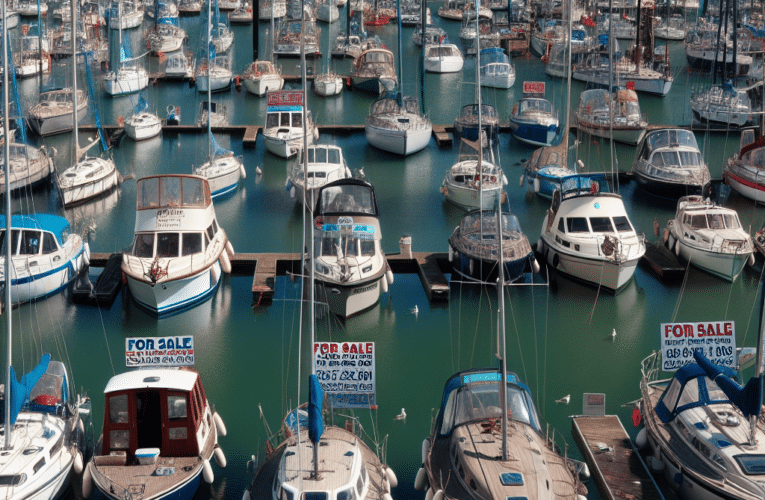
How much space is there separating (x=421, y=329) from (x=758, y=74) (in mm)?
40622

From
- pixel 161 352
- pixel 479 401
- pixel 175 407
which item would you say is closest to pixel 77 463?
pixel 175 407

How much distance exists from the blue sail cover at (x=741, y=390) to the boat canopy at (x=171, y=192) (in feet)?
59.0

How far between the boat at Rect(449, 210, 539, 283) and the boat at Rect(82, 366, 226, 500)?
45.5 ft

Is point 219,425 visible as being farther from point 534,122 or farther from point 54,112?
point 54,112

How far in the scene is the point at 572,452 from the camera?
23.7 metres

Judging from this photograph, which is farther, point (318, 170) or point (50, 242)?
point (318, 170)

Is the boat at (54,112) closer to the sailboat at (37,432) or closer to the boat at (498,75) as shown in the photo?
the boat at (498,75)

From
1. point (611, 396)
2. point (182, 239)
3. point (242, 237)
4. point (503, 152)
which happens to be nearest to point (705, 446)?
point (611, 396)

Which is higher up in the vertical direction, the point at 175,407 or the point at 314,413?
the point at 314,413

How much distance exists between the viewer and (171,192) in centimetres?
3362

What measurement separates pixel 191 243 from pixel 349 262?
5.29 metres

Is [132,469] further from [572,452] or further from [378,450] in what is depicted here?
[572,452]

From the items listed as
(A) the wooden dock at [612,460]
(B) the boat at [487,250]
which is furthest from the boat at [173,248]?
(A) the wooden dock at [612,460]

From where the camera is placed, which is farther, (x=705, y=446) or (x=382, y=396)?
(x=382, y=396)
